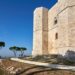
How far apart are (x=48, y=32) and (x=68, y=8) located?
867 centimetres

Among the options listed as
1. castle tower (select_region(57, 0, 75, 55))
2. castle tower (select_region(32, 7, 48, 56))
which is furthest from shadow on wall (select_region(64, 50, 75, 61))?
castle tower (select_region(32, 7, 48, 56))

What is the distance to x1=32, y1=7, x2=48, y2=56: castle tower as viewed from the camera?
27.8 m

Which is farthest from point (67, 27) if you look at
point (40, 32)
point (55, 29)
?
point (40, 32)

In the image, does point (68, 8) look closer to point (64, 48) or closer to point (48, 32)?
point (64, 48)

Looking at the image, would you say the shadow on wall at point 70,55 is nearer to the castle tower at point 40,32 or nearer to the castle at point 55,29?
the castle at point 55,29

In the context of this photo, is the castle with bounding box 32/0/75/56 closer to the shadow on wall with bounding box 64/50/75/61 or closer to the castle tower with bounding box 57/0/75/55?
the castle tower with bounding box 57/0/75/55

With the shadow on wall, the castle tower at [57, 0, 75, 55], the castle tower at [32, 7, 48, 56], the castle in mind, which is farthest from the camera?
the castle tower at [32, 7, 48, 56]

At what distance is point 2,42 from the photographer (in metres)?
42.0

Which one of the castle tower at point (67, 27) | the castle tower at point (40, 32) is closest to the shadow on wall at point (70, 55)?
the castle tower at point (67, 27)

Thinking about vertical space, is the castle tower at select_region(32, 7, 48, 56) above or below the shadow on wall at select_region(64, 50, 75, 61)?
above

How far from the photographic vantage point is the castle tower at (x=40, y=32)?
91.1 ft

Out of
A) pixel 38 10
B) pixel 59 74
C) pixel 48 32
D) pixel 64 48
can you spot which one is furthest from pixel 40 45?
pixel 59 74

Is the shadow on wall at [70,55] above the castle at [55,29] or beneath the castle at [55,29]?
beneath

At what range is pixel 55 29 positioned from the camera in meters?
25.5
